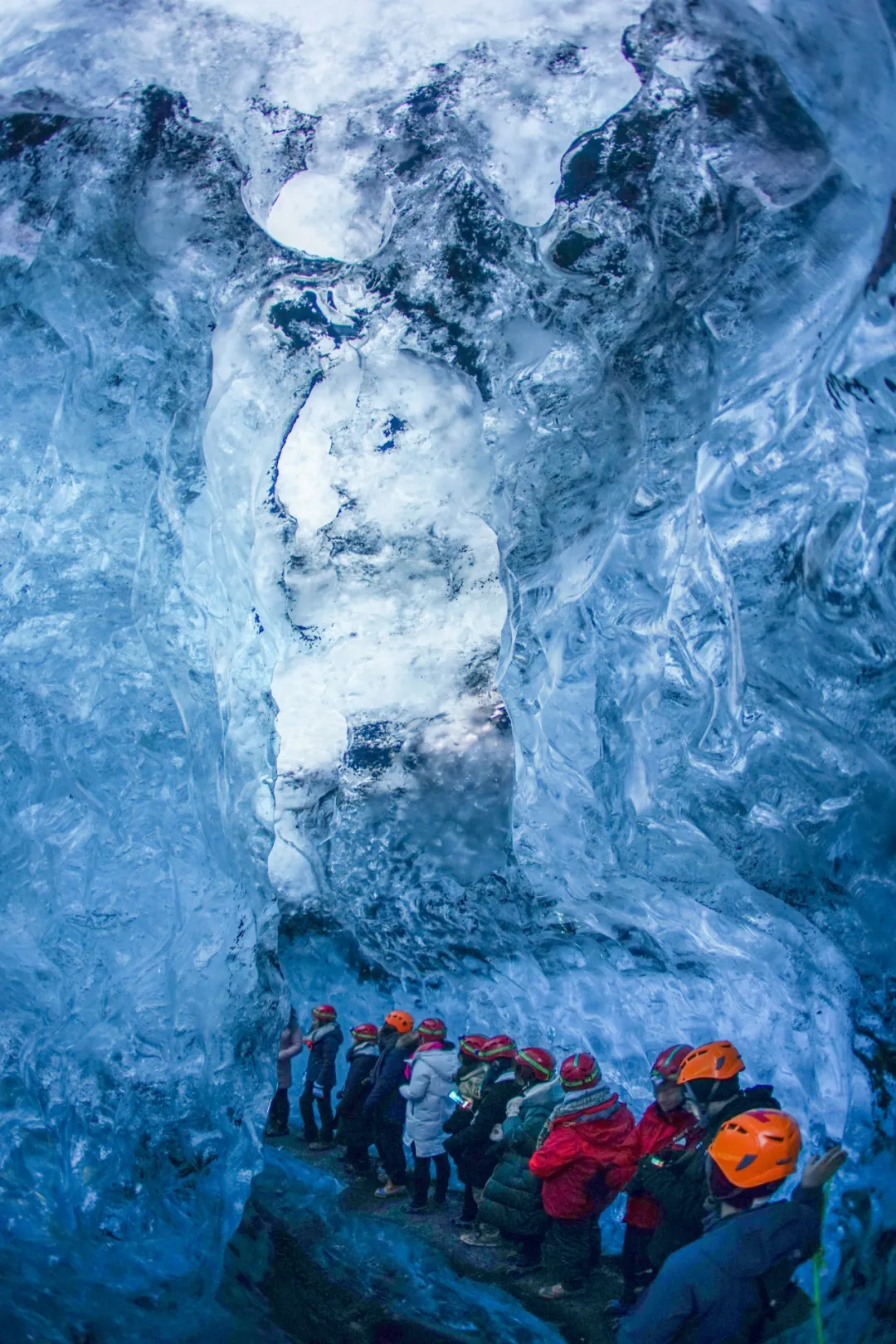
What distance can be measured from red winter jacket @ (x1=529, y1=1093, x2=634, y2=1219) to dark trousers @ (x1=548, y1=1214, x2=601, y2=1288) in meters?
0.24

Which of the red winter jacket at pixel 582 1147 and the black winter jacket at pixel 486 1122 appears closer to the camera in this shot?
the red winter jacket at pixel 582 1147

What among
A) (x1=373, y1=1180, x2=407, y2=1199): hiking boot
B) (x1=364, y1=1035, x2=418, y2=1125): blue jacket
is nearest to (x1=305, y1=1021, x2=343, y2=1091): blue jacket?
(x1=373, y1=1180, x2=407, y2=1199): hiking boot

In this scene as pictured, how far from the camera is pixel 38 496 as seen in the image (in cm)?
463

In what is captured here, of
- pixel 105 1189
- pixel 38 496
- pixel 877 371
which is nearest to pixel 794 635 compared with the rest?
pixel 877 371

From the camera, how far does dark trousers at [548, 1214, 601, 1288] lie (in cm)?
415

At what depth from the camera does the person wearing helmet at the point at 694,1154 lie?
3.31 meters

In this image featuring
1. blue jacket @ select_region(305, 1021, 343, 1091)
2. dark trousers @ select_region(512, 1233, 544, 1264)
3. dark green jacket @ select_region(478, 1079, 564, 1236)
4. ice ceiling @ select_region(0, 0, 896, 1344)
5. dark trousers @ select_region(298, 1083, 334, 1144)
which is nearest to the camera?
ice ceiling @ select_region(0, 0, 896, 1344)

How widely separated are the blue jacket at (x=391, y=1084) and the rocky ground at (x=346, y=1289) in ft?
1.73

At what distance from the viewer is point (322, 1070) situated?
670 centimetres

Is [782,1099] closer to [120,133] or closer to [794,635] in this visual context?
[794,635]

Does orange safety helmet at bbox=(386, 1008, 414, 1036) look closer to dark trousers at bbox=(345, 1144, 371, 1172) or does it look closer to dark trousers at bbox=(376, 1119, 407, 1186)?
dark trousers at bbox=(376, 1119, 407, 1186)

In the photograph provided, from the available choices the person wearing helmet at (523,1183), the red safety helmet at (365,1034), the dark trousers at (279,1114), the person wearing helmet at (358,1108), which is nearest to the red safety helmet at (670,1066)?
the person wearing helmet at (523,1183)

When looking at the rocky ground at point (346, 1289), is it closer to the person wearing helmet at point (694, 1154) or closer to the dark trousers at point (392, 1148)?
the dark trousers at point (392, 1148)

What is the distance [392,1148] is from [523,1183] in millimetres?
1640
